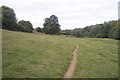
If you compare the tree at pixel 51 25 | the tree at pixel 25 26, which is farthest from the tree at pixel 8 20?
the tree at pixel 51 25

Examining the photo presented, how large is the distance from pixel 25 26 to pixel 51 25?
53.6 feet

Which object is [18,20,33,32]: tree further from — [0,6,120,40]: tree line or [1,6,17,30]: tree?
[1,6,17,30]: tree

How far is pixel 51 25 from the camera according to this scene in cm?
12050

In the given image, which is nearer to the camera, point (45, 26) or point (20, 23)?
point (20, 23)

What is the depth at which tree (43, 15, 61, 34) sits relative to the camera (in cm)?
11944

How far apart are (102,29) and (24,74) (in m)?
119

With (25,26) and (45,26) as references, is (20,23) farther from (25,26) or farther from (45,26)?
(45,26)

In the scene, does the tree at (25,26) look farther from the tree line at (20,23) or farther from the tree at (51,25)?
the tree at (51,25)

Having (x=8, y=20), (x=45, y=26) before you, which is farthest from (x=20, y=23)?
(x=8, y=20)

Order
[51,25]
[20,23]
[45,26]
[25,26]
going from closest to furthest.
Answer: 1. [25,26]
2. [20,23]
3. [51,25]
4. [45,26]

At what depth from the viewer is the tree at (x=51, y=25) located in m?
119

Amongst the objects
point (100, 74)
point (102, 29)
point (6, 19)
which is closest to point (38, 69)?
point (100, 74)

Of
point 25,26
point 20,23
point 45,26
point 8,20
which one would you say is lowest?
point 25,26

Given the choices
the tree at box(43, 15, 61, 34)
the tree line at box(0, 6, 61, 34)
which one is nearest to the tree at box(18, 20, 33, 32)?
the tree line at box(0, 6, 61, 34)
